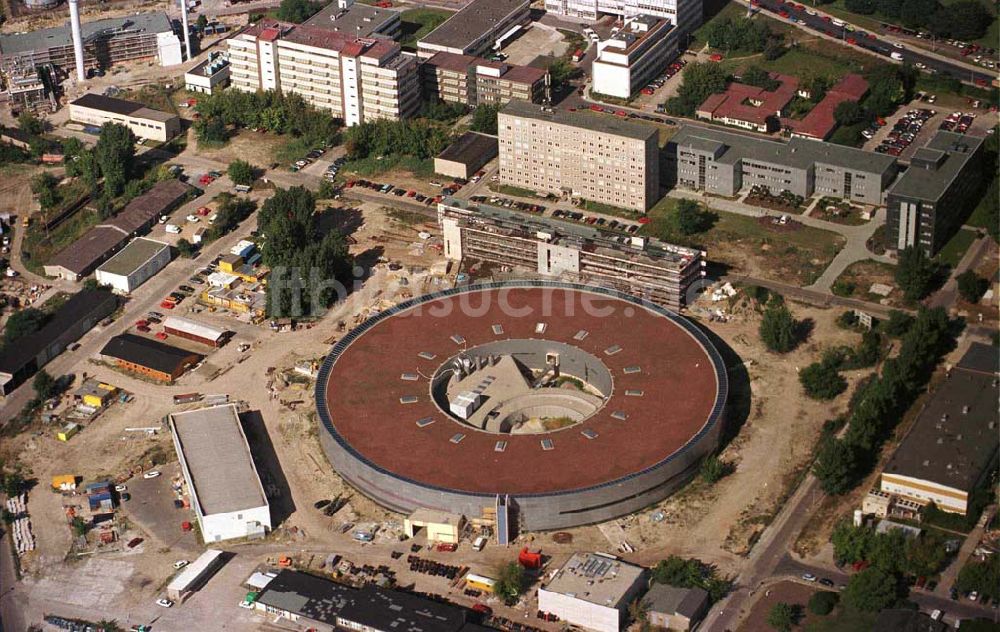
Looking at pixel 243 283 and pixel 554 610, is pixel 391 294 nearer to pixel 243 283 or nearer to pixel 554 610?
pixel 243 283

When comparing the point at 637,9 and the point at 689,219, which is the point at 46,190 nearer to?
the point at 689,219

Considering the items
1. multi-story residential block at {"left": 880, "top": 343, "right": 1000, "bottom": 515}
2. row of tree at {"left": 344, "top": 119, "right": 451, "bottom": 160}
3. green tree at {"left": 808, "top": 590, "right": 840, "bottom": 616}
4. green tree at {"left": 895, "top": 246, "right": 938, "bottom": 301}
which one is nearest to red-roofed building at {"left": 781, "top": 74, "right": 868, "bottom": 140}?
green tree at {"left": 895, "top": 246, "right": 938, "bottom": 301}

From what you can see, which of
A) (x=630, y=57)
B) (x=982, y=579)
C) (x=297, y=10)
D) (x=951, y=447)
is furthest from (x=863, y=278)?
(x=297, y=10)

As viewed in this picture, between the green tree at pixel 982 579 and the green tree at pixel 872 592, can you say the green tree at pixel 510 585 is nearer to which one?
the green tree at pixel 872 592

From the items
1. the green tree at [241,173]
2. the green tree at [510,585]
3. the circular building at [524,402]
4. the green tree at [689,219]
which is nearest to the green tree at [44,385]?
the circular building at [524,402]

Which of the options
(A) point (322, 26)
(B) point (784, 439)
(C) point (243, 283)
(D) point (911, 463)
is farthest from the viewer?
(A) point (322, 26)

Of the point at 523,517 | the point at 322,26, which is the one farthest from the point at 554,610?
the point at 322,26
